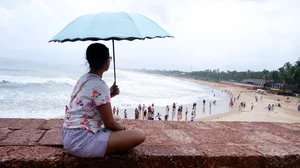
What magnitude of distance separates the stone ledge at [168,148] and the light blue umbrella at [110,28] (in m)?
1.03

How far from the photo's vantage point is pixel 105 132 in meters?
2.11

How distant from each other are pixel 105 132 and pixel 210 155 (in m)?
0.96

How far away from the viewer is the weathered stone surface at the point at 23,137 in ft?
7.88

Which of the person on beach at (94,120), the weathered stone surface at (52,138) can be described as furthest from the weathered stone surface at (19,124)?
the person on beach at (94,120)

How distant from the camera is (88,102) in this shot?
6.64 ft

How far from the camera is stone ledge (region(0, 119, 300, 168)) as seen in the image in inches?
80.1

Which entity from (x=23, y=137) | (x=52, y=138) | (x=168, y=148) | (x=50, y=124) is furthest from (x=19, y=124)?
(x=168, y=148)

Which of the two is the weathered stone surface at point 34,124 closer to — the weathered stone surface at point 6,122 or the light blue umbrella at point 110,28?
the weathered stone surface at point 6,122

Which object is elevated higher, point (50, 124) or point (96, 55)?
point (96, 55)

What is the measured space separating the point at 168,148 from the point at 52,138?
122cm

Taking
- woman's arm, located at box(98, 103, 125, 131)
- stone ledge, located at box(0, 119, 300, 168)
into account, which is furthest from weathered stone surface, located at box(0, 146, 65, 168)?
woman's arm, located at box(98, 103, 125, 131)

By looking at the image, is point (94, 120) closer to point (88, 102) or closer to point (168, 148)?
point (88, 102)

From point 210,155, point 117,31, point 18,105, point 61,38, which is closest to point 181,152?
point 210,155

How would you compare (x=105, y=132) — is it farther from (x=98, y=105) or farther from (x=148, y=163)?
(x=148, y=163)
